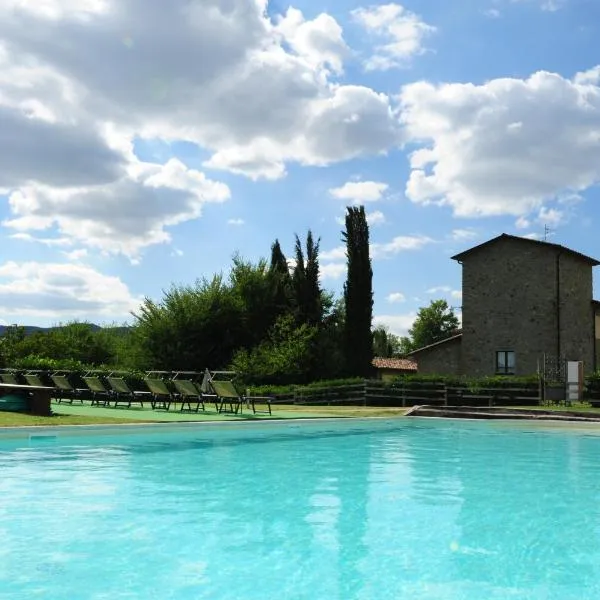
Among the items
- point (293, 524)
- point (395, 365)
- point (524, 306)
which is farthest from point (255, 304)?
point (293, 524)

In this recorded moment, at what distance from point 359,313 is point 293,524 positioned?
2867 cm

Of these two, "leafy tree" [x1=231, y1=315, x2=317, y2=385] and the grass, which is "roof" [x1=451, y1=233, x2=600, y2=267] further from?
the grass

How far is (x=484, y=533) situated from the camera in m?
7.04

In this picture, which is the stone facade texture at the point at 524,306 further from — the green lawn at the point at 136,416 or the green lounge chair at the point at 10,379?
the green lounge chair at the point at 10,379

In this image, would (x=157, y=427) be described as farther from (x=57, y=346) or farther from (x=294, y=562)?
(x=57, y=346)

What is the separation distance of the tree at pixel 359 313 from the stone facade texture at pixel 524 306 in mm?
4923

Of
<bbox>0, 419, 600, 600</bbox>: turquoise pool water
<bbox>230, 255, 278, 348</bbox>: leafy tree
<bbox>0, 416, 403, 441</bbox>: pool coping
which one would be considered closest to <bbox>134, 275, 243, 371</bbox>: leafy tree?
<bbox>230, 255, 278, 348</bbox>: leafy tree

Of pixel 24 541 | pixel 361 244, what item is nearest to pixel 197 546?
pixel 24 541

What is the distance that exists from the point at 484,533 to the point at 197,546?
2732mm

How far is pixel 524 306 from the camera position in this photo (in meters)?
35.4

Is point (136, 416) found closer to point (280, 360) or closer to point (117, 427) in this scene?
point (117, 427)

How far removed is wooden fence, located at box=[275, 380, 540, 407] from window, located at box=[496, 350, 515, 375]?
29.2ft

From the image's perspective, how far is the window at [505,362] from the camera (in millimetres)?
35625

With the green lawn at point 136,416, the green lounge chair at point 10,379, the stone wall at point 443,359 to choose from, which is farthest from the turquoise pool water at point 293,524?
the stone wall at point 443,359
